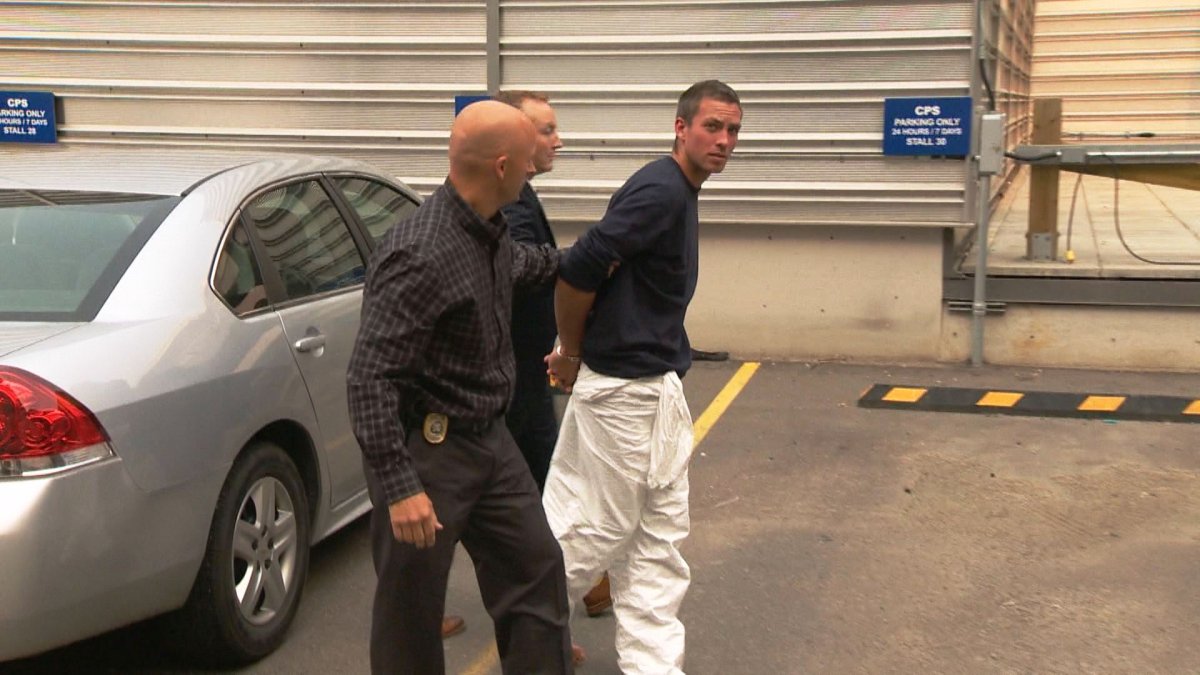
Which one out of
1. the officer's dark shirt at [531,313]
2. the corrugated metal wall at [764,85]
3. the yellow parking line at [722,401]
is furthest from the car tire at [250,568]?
the corrugated metal wall at [764,85]

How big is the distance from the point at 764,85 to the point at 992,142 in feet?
4.94

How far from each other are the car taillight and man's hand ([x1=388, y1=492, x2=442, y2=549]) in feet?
3.07

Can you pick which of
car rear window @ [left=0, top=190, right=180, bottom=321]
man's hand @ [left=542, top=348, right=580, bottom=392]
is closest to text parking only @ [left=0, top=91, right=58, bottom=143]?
car rear window @ [left=0, top=190, right=180, bottom=321]

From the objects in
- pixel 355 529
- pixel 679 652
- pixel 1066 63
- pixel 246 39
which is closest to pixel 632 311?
pixel 679 652

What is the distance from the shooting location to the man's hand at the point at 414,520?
2908mm

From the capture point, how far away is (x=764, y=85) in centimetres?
839

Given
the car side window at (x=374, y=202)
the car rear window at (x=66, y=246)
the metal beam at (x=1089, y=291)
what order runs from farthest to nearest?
the metal beam at (x=1089, y=291)
the car side window at (x=374, y=202)
the car rear window at (x=66, y=246)

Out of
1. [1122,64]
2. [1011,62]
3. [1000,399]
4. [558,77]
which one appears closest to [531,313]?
[1000,399]

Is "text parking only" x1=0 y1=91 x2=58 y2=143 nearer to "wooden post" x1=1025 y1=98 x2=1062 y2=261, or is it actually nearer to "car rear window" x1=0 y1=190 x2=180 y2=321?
"car rear window" x1=0 y1=190 x2=180 y2=321

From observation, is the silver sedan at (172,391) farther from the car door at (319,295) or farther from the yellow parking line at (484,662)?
the yellow parking line at (484,662)

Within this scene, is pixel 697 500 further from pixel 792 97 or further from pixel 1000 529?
pixel 792 97

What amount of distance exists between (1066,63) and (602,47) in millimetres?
10707

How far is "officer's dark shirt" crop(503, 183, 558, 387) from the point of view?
13.8 feet

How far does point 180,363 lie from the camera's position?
3725mm
